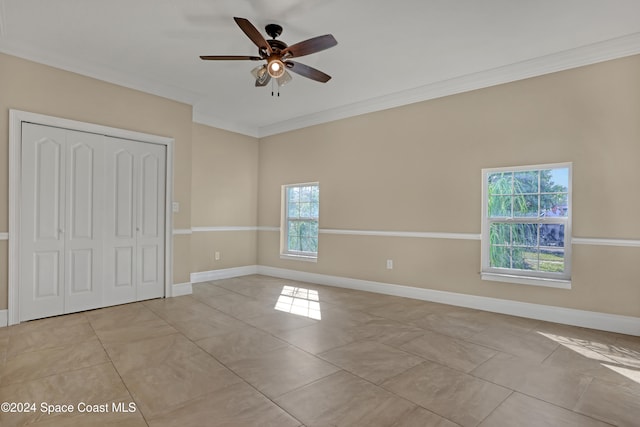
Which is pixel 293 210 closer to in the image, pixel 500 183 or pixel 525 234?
pixel 500 183

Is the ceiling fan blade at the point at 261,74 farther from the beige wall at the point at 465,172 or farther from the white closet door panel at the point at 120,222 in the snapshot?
the beige wall at the point at 465,172

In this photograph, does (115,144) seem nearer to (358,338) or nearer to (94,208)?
(94,208)

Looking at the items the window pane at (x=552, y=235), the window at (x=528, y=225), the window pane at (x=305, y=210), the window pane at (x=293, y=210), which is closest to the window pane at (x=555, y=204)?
the window at (x=528, y=225)

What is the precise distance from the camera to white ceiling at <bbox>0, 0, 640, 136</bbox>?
290cm

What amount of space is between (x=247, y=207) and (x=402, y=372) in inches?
191

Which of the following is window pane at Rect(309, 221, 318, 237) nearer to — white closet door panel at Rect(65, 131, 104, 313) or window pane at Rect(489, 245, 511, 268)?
window pane at Rect(489, 245, 511, 268)

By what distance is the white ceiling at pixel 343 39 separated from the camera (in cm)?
290

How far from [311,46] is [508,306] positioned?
3611 mm

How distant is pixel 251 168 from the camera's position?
6.78m

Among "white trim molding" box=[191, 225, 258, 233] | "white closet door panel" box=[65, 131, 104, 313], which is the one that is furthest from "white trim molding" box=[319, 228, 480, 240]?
"white closet door panel" box=[65, 131, 104, 313]

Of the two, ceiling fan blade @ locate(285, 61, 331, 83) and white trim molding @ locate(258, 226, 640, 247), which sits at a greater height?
ceiling fan blade @ locate(285, 61, 331, 83)

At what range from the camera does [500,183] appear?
13.8 ft

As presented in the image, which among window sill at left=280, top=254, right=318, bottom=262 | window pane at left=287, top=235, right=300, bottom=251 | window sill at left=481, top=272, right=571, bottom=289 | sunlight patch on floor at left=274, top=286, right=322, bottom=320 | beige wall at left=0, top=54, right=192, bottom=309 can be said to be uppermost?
beige wall at left=0, top=54, right=192, bottom=309

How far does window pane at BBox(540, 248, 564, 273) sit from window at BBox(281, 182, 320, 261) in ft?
11.1
